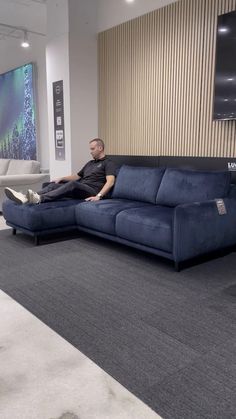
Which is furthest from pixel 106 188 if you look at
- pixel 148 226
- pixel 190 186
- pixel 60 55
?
pixel 60 55

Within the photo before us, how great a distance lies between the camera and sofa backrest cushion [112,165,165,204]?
386 centimetres

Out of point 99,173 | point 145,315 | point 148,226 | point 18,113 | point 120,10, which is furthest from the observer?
point 18,113

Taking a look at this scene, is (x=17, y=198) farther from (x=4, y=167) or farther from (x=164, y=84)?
(x=4, y=167)

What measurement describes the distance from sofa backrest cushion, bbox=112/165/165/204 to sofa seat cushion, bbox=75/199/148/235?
11cm

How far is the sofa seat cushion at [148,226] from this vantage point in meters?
2.93

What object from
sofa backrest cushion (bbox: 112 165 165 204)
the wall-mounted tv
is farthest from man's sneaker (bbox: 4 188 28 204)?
the wall-mounted tv

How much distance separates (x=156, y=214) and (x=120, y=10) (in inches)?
120

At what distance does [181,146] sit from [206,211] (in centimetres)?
130

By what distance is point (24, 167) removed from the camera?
5977 millimetres

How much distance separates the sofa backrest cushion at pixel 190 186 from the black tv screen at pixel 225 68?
61 cm

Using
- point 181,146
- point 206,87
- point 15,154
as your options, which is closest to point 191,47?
point 206,87

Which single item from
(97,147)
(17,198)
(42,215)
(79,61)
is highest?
(79,61)

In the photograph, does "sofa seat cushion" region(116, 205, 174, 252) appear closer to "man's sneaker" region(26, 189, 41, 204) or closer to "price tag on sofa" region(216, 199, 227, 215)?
"price tag on sofa" region(216, 199, 227, 215)

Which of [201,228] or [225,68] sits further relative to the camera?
[225,68]
